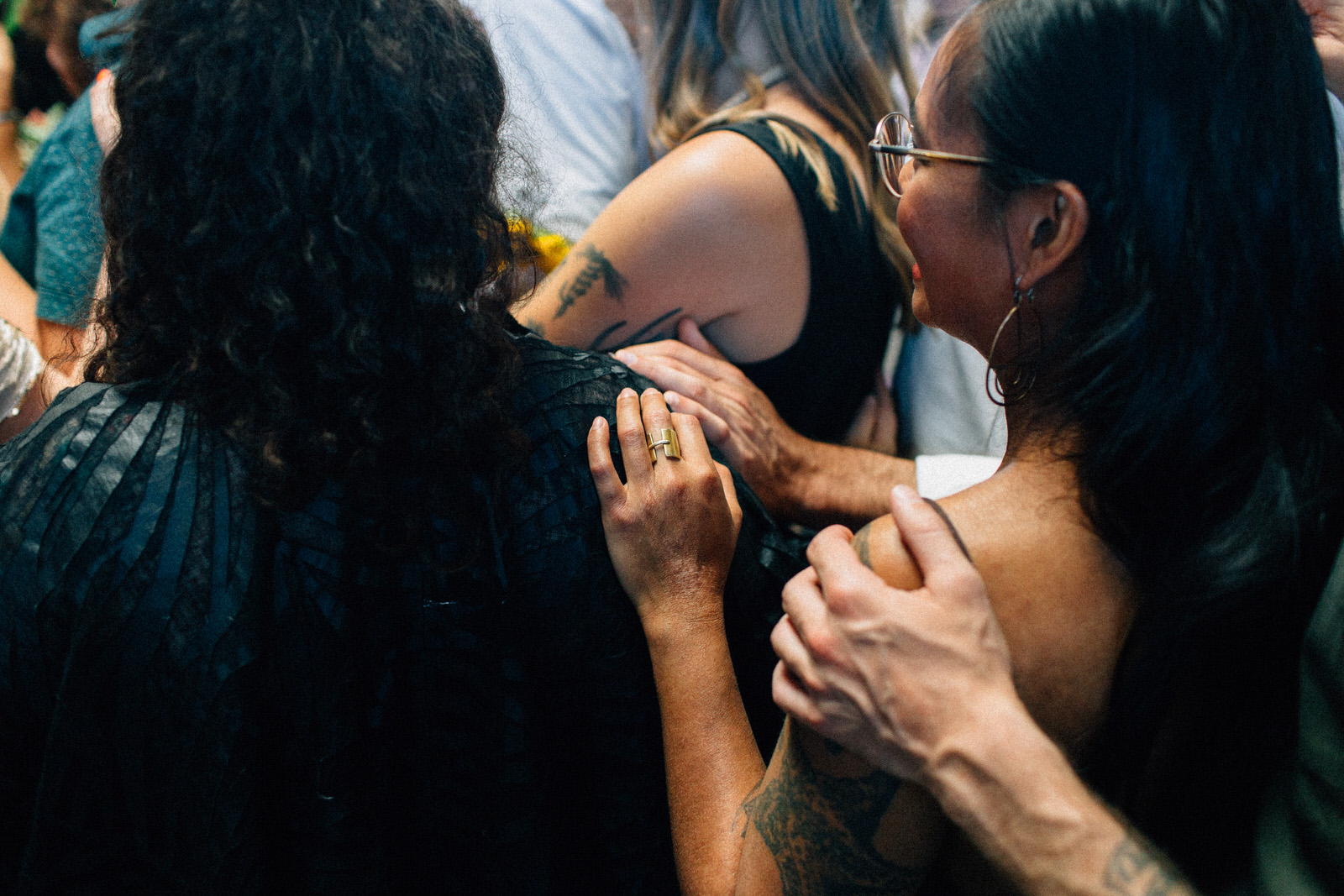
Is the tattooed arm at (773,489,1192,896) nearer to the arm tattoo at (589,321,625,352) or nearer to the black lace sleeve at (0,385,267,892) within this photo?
the black lace sleeve at (0,385,267,892)

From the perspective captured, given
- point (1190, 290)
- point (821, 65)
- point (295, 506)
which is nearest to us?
point (1190, 290)

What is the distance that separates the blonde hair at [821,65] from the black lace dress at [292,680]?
28.7 inches

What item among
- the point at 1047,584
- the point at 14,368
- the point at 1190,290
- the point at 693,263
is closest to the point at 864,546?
the point at 1047,584

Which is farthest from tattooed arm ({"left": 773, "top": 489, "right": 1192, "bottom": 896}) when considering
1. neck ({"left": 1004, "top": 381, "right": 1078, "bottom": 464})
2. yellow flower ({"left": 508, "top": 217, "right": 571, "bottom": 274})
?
yellow flower ({"left": 508, "top": 217, "right": 571, "bottom": 274})

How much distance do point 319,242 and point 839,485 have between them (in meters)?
1.12

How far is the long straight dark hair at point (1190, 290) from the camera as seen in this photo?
2.75 feet

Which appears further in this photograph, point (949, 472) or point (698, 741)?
point (949, 472)

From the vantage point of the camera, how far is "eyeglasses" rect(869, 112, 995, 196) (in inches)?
37.9

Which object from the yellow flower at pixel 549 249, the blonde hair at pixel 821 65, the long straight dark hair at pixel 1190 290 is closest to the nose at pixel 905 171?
the long straight dark hair at pixel 1190 290

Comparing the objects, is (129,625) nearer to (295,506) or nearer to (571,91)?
(295,506)

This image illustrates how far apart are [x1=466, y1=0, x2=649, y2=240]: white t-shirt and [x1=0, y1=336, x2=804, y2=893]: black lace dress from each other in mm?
1030

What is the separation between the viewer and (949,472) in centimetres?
169

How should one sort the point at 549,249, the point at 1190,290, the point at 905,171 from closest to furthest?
the point at 1190,290
the point at 905,171
the point at 549,249

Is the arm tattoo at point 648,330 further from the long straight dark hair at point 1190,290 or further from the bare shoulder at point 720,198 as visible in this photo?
the long straight dark hair at point 1190,290
